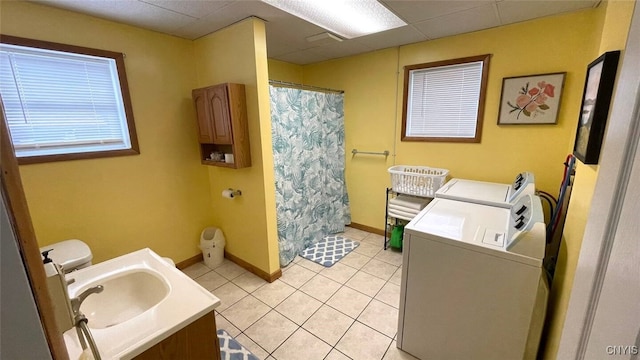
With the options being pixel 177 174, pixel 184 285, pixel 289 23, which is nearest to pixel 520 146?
pixel 289 23

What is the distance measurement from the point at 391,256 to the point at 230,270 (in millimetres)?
1763

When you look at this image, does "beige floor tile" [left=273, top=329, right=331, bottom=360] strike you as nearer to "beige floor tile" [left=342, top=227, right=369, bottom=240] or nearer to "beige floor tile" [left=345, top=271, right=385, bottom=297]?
"beige floor tile" [left=345, top=271, right=385, bottom=297]

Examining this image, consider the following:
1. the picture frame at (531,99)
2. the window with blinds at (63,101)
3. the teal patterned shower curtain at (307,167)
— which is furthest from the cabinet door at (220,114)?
the picture frame at (531,99)

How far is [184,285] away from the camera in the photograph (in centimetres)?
116

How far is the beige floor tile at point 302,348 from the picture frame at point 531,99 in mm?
2448

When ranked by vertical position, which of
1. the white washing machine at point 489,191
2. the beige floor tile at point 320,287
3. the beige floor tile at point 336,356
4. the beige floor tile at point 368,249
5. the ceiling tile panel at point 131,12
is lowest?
the beige floor tile at point 336,356

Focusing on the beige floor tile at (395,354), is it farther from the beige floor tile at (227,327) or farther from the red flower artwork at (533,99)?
the red flower artwork at (533,99)

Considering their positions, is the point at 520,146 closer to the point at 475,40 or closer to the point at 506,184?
the point at 506,184

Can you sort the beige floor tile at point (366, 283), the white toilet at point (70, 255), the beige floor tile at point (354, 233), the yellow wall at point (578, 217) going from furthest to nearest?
1. the beige floor tile at point (354, 233)
2. the beige floor tile at point (366, 283)
3. the white toilet at point (70, 255)
4. the yellow wall at point (578, 217)

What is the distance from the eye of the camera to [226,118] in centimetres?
214

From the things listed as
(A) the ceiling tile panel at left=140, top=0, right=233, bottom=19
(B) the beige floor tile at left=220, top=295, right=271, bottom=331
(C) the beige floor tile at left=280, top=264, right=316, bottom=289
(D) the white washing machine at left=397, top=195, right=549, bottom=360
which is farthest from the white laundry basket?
(A) the ceiling tile panel at left=140, top=0, right=233, bottom=19

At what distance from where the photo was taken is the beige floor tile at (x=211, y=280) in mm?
2424

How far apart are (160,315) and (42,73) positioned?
6.49 feet

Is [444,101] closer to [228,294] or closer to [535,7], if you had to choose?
[535,7]
